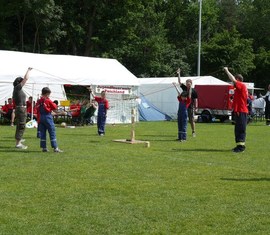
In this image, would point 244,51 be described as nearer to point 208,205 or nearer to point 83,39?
point 83,39

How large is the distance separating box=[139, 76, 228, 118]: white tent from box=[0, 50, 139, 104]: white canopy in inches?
163

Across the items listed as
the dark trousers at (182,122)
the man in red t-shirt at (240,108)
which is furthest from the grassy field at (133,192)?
the dark trousers at (182,122)

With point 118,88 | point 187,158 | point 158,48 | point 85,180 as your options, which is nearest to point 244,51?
point 158,48

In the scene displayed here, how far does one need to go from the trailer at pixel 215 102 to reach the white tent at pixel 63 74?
4.55 meters

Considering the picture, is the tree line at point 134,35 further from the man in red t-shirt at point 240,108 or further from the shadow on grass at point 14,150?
the man in red t-shirt at point 240,108

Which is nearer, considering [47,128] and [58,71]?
[47,128]

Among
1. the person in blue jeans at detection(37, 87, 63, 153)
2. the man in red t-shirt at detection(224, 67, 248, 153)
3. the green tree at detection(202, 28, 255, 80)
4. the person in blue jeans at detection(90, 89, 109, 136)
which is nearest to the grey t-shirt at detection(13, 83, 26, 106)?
the person in blue jeans at detection(37, 87, 63, 153)

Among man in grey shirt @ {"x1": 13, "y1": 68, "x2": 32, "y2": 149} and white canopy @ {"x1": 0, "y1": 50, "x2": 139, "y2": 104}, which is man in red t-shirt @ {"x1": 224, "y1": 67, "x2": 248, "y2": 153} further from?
white canopy @ {"x1": 0, "y1": 50, "x2": 139, "y2": 104}

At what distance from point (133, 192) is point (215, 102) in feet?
71.6

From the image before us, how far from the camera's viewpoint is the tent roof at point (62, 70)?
74.3 ft

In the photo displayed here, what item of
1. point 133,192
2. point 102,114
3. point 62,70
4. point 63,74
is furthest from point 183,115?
point 62,70

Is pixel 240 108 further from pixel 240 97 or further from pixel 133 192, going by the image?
pixel 133 192

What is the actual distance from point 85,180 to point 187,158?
3.55m

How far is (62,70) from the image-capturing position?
24.3m
